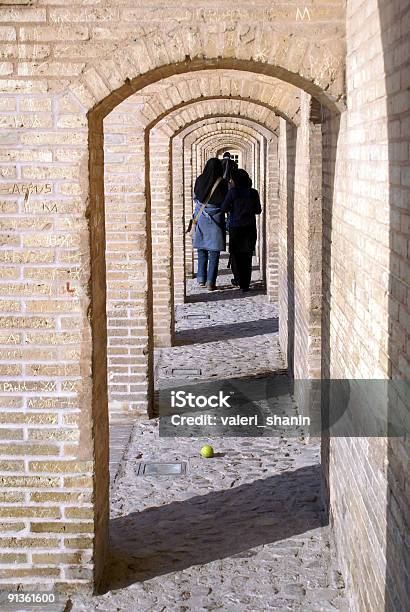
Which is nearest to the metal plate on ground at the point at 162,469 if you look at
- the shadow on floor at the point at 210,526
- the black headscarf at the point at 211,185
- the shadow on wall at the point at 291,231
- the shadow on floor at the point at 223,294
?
the shadow on floor at the point at 210,526

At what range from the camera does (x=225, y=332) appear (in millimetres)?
12586

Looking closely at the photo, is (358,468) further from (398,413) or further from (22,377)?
(22,377)

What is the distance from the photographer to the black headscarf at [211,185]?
15125 mm

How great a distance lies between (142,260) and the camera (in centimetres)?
826

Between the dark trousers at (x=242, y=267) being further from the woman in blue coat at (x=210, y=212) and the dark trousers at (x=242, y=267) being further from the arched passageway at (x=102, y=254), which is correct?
the arched passageway at (x=102, y=254)

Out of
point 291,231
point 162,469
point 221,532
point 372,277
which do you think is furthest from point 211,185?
point 372,277

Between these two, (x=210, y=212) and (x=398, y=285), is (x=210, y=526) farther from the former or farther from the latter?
(x=210, y=212)

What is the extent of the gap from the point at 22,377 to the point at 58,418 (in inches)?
11.5

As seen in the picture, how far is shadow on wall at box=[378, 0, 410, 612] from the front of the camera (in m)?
3.45

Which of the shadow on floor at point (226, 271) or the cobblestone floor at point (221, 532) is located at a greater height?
the shadow on floor at point (226, 271)

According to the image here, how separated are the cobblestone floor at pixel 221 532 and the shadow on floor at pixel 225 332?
3.10 m

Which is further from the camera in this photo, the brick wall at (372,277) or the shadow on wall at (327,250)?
the shadow on wall at (327,250)

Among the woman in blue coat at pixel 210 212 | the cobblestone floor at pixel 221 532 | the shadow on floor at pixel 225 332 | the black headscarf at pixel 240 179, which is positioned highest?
the black headscarf at pixel 240 179

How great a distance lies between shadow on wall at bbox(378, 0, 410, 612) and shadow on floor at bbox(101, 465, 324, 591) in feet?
6.61
